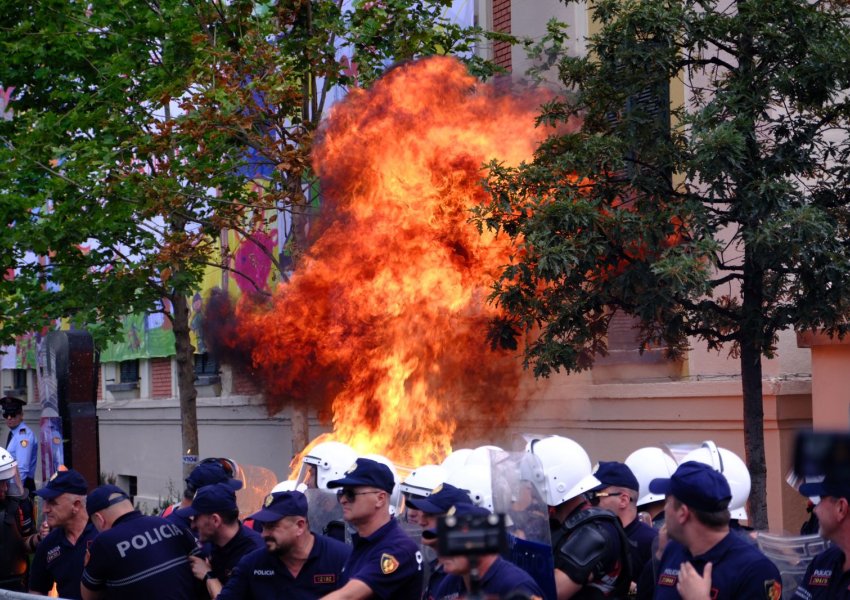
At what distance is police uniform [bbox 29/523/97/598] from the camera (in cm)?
757

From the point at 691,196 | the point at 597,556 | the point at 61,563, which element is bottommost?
the point at 61,563

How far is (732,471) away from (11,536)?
580 centimetres

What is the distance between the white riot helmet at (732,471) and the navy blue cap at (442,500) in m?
1.62

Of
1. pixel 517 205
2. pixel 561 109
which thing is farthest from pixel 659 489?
pixel 561 109

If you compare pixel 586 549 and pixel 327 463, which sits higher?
pixel 327 463

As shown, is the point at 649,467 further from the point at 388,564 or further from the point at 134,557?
the point at 134,557

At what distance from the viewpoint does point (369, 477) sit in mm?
5996

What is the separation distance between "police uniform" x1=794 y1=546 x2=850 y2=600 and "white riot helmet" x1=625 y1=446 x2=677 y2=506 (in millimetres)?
2223

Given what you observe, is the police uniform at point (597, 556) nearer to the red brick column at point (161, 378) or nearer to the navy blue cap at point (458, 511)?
the navy blue cap at point (458, 511)

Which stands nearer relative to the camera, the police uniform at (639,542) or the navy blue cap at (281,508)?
the navy blue cap at (281,508)

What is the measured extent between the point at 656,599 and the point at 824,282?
14.1 ft

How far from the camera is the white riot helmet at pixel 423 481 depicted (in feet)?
23.0

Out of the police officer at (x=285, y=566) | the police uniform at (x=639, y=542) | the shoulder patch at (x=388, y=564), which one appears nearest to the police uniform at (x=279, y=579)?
the police officer at (x=285, y=566)

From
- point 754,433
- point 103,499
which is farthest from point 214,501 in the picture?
point 754,433
